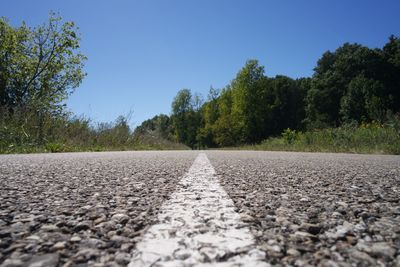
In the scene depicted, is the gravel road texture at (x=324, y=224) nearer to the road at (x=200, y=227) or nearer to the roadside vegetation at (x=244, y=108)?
the road at (x=200, y=227)

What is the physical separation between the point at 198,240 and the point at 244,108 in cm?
4084

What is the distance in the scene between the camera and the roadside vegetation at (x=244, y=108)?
10492 millimetres

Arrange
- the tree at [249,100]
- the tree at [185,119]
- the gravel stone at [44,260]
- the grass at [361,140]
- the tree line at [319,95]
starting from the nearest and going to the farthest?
the gravel stone at [44,260]
the grass at [361,140]
the tree line at [319,95]
the tree at [249,100]
the tree at [185,119]

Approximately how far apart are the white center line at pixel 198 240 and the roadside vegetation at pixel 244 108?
28.3 feet

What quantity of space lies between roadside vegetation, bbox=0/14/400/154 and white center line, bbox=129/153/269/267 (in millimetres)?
8614

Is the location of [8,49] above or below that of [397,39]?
below

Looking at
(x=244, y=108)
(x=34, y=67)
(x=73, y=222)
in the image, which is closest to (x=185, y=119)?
(x=244, y=108)

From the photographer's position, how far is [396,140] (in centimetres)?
1041

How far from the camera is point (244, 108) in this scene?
4097 centimetres

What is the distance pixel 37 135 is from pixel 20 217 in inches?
388

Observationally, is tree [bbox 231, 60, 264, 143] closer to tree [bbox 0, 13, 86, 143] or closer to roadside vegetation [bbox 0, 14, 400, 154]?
roadside vegetation [bbox 0, 14, 400, 154]

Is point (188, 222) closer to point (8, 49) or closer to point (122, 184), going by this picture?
point (122, 184)

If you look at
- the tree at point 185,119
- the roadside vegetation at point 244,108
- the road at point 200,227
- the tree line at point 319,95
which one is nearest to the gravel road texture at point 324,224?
the road at point 200,227

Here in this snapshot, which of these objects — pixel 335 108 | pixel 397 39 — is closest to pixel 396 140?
pixel 335 108
